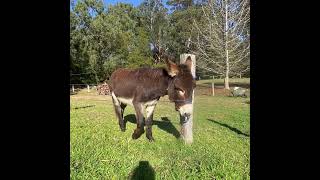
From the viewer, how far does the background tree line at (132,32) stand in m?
2.91

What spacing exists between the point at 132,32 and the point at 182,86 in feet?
2.57

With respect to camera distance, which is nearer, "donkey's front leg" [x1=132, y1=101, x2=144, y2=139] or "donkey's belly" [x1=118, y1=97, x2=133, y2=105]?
"donkey's front leg" [x1=132, y1=101, x2=144, y2=139]

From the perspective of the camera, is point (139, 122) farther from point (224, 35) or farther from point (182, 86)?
point (224, 35)

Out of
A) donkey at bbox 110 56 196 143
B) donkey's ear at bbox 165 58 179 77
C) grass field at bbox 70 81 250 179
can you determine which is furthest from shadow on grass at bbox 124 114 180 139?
donkey's ear at bbox 165 58 179 77

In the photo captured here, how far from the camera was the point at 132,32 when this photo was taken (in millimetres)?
3385

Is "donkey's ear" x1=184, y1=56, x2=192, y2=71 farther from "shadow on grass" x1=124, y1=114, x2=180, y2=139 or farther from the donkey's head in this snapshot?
"shadow on grass" x1=124, y1=114, x2=180, y2=139

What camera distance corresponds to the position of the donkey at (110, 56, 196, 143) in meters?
3.24

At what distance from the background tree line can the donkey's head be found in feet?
1.03

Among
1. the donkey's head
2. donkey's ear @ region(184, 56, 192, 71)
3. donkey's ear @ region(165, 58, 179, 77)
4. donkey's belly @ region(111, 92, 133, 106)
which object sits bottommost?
donkey's belly @ region(111, 92, 133, 106)
